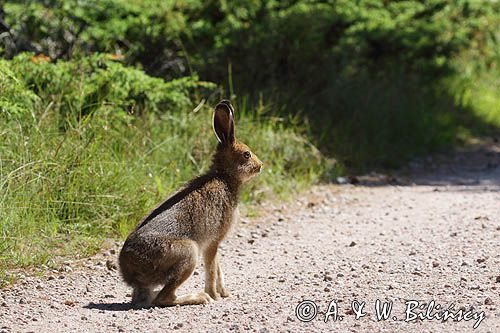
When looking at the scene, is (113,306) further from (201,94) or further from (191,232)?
(201,94)

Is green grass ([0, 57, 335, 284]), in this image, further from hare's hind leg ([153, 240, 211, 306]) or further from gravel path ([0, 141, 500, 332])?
hare's hind leg ([153, 240, 211, 306])

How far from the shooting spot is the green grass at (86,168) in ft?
24.7

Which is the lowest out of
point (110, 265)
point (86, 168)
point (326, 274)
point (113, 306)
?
point (110, 265)

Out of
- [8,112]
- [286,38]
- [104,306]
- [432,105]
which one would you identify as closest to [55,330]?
[104,306]

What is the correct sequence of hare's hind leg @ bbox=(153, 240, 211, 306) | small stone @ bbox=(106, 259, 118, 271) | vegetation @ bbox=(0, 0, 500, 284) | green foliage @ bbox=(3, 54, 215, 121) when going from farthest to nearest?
1. green foliage @ bbox=(3, 54, 215, 121)
2. vegetation @ bbox=(0, 0, 500, 284)
3. small stone @ bbox=(106, 259, 118, 271)
4. hare's hind leg @ bbox=(153, 240, 211, 306)

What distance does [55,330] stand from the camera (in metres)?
5.86

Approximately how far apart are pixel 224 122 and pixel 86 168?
171cm

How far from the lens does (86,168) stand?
817 cm

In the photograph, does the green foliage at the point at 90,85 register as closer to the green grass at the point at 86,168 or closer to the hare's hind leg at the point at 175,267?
the green grass at the point at 86,168

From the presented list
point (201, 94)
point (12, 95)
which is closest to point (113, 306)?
point (12, 95)

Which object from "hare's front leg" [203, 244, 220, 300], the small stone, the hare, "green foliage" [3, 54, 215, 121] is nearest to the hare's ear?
the hare

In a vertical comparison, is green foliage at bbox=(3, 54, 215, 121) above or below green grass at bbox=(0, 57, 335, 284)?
above
